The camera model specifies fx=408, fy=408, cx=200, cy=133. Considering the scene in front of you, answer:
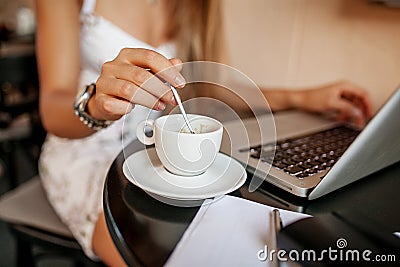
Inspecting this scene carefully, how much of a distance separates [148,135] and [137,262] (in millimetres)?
159

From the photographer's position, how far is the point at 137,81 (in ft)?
1.49

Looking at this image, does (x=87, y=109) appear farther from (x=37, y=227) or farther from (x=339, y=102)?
(x=339, y=102)

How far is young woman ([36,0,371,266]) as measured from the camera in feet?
2.23

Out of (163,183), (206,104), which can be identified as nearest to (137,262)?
(163,183)

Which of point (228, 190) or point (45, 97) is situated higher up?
point (228, 190)

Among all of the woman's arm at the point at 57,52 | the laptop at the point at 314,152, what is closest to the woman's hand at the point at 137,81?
the laptop at the point at 314,152

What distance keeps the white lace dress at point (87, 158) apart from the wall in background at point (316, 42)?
0.40 meters

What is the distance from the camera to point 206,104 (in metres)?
0.51

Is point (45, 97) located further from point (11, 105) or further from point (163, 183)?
point (11, 105)

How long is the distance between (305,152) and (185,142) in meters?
0.26

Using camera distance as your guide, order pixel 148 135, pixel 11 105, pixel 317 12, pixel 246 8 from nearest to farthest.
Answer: pixel 148 135 → pixel 317 12 → pixel 246 8 → pixel 11 105

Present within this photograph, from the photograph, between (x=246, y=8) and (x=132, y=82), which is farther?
(x=246, y=8)

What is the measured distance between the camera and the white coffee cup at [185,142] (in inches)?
17.6

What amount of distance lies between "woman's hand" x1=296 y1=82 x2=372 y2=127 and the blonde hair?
229 millimetres
